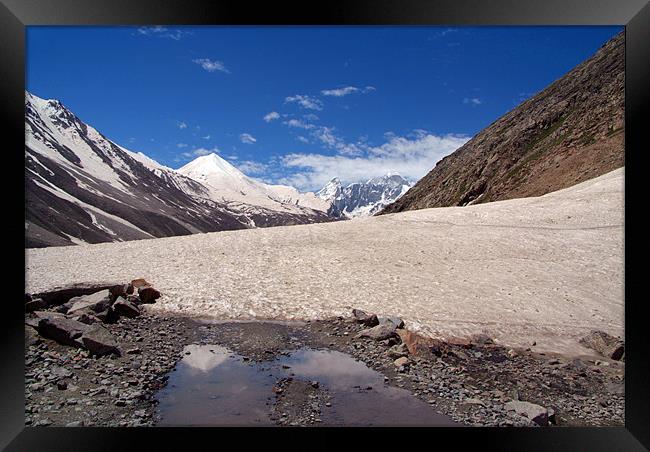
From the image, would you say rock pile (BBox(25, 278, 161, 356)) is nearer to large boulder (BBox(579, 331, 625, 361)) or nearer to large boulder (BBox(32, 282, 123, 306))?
large boulder (BBox(32, 282, 123, 306))

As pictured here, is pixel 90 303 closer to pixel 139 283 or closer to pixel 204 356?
pixel 139 283

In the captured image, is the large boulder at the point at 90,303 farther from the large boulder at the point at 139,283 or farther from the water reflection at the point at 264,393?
the water reflection at the point at 264,393

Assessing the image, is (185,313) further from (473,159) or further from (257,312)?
(473,159)

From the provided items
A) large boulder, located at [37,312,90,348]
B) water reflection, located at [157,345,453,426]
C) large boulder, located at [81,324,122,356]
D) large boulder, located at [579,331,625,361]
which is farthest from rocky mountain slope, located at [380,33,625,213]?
large boulder, located at [37,312,90,348]

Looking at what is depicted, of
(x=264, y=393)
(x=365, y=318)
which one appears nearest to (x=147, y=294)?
(x=264, y=393)

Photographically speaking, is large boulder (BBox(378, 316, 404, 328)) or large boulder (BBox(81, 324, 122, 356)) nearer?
large boulder (BBox(81, 324, 122, 356))

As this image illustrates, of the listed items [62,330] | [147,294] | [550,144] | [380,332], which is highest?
[550,144]
